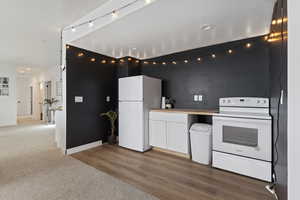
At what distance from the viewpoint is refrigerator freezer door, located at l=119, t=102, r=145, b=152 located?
3219mm

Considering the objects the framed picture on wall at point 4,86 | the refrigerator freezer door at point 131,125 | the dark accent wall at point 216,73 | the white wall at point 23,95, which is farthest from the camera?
the white wall at point 23,95

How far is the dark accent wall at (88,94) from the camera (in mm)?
3149

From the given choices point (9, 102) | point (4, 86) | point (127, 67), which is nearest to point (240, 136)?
point (127, 67)

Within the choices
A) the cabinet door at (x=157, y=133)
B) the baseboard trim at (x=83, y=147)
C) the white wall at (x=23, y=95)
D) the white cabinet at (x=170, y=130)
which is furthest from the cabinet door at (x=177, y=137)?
the white wall at (x=23, y=95)

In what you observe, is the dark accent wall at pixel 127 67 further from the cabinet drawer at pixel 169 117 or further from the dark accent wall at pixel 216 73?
the cabinet drawer at pixel 169 117

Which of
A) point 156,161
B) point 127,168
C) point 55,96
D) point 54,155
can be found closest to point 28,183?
point 54,155

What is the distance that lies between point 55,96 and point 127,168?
6.28 m

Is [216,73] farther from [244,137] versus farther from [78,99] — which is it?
[78,99]

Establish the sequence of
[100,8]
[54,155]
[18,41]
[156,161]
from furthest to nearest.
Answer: [18,41], [54,155], [156,161], [100,8]

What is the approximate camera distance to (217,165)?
2.38m

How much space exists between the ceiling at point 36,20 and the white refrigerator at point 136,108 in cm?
164

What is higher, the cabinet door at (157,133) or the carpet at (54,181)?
the cabinet door at (157,133)

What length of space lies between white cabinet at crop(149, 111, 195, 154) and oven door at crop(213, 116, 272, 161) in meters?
0.55

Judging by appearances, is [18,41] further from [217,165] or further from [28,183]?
[217,165]
